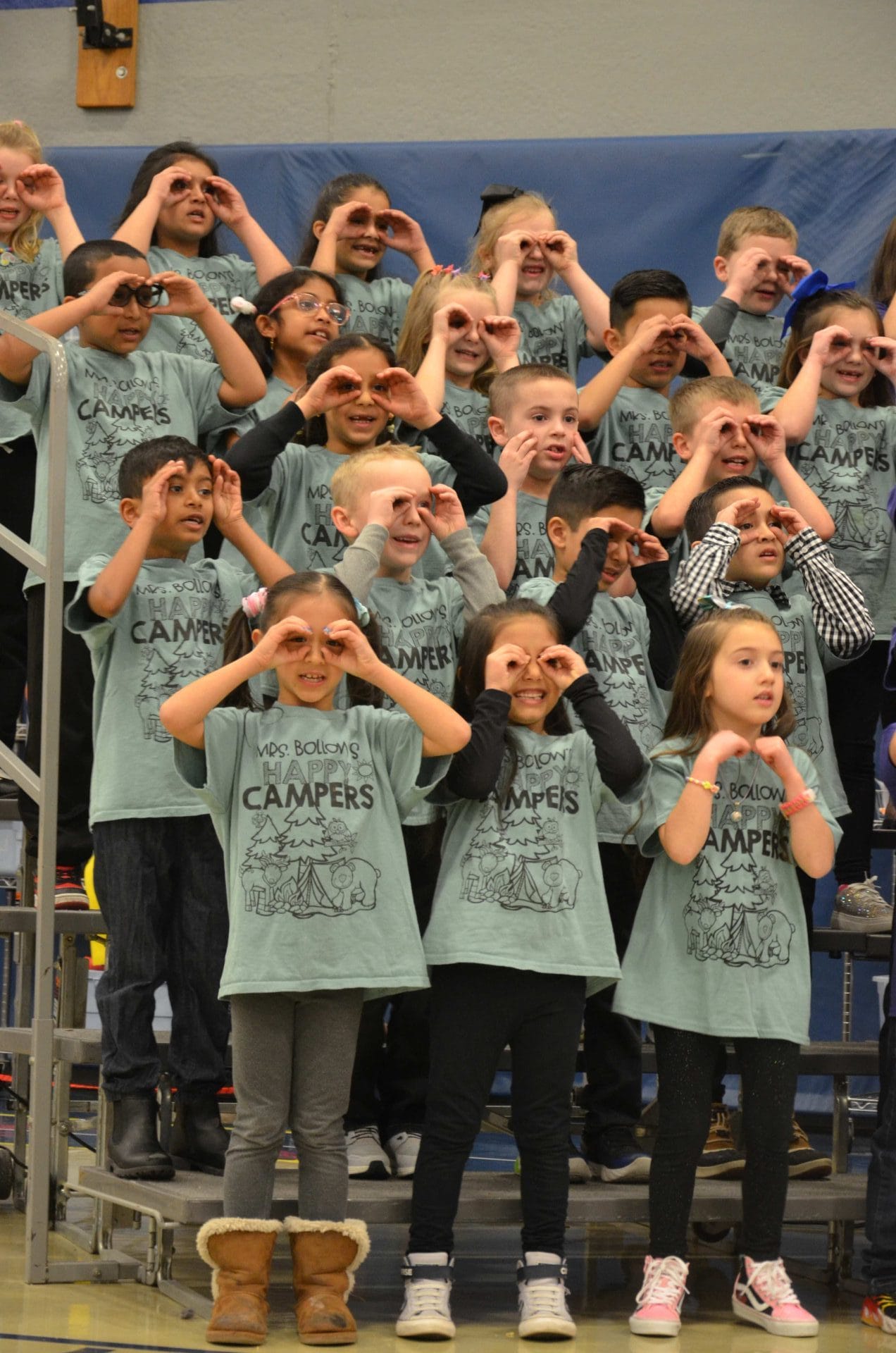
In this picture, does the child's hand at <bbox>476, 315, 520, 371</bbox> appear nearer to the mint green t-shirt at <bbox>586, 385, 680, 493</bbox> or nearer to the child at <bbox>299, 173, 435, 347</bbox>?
the mint green t-shirt at <bbox>586, 385, 680, 493</bbox>

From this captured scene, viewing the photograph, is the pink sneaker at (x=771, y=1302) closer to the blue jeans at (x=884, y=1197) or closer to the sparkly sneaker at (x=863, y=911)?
the blue jeans at (x=884, y=1197)

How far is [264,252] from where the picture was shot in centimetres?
521

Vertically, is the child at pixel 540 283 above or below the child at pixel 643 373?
above

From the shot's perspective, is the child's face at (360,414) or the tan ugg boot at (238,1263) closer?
the tan ugg boot at (238,1263)

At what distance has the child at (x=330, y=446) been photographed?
4023 millimetres

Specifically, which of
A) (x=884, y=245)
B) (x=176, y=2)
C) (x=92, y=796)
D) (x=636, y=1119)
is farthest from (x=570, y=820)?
(x=176, y=2)

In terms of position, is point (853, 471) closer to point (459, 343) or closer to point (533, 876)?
point (459, 343)

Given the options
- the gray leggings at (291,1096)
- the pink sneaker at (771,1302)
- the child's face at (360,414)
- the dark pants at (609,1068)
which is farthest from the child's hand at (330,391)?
the pink sneaker at (771,1302)

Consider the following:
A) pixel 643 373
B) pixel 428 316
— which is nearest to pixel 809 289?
pixel 643 373

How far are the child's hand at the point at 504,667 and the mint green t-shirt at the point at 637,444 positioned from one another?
1.38m

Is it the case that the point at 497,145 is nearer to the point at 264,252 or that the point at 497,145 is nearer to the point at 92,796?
the point at 264,252

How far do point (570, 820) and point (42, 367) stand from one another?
1695 mm

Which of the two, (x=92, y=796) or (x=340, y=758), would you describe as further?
(x=92, y=796)

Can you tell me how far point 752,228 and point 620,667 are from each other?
1.81 meters
